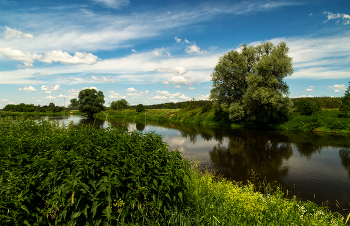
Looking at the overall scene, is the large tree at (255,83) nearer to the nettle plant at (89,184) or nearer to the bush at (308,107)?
the bush at (308,107)

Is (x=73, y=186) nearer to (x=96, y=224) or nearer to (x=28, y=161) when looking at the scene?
(x=96, y=224)

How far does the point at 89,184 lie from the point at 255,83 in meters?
28.0

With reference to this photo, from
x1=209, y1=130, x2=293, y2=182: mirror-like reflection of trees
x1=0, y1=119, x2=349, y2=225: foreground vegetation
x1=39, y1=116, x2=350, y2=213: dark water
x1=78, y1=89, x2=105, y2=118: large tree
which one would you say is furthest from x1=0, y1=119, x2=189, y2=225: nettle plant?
x1=78, y1=89, x2=105, y2=118: large tree

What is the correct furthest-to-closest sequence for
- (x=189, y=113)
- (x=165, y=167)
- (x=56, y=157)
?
(x=189, y=113)
(x=165, y=167)
(x=56, y=157)

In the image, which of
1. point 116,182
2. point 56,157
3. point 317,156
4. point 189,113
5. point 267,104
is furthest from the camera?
point 189,113

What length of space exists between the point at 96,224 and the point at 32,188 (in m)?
1.40

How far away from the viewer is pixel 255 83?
2728 cm

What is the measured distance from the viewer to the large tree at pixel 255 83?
87.7 ft

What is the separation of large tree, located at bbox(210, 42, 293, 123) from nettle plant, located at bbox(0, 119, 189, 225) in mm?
26142

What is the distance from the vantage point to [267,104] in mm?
28703

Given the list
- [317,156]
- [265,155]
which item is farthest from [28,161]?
[317,156]

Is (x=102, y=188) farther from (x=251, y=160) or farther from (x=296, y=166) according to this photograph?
(x=296, y=166)

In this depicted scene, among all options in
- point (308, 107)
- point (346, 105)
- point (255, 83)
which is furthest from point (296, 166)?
point (308, 107)

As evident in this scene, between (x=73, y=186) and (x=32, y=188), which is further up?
(x=73, y=186)
